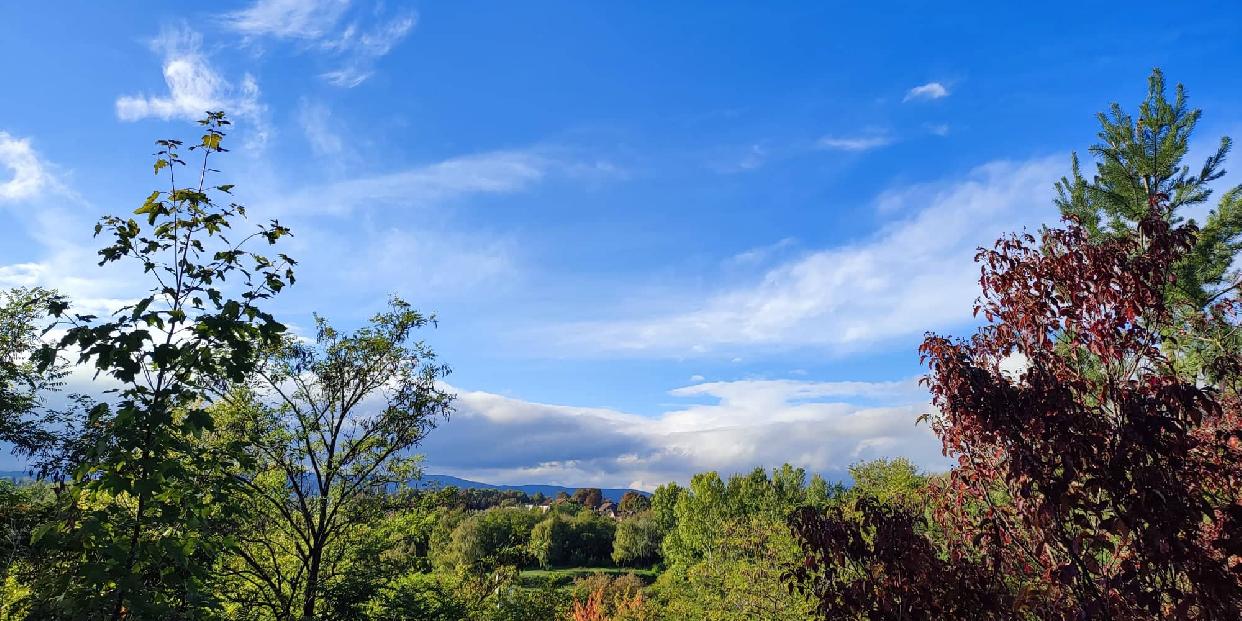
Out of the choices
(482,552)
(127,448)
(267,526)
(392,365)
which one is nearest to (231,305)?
(127,448)

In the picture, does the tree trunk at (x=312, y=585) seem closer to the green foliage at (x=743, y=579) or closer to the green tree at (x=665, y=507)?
the green foliage at (x=743, y=579)

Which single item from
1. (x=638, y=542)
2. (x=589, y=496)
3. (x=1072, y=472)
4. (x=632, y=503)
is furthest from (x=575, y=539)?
(x=1072, y=472)

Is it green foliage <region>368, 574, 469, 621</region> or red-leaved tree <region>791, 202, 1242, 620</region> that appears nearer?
red-leaved tree <region>791, 202, 1242, 620</region>

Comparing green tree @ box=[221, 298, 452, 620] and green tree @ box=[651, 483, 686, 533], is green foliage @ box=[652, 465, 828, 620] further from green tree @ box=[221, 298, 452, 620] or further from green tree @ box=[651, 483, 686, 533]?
green tree @ box=[651, 483, 686, 533]

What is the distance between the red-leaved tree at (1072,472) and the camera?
3.19m

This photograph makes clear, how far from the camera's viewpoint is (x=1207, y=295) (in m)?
17.0

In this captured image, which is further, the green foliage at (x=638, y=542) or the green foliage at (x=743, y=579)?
the green foliage at (x=638, y=542)

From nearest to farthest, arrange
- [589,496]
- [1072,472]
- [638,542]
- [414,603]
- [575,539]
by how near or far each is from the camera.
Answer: [1072,472] < [414,603] < [638,542] < [575,539] < [589,496]

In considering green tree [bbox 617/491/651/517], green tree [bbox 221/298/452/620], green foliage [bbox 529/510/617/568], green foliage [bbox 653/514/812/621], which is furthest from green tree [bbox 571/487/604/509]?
green tree [bbox 221/298/452/620]

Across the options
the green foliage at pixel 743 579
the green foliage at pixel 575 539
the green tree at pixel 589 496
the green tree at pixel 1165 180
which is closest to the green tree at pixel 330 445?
the green foliage at pixel 743 579

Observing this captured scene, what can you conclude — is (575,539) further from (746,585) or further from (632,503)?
(746,585)

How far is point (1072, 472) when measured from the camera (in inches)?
134

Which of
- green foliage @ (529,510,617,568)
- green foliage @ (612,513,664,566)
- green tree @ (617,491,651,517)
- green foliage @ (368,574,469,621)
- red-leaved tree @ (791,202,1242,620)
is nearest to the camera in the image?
red-leaved tree @ (791,202,1242,620)

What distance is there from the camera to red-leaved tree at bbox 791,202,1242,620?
319 cm
